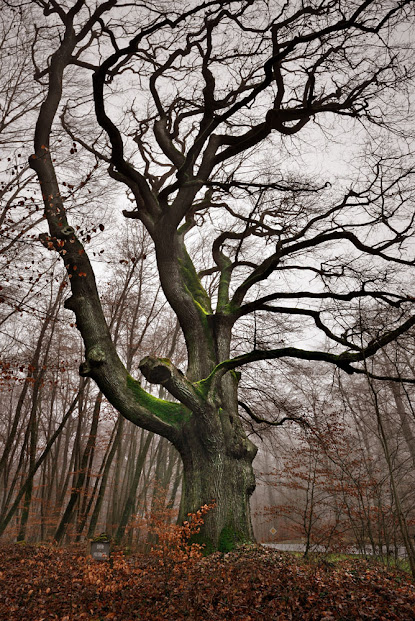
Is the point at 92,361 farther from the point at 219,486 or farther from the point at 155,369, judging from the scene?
the point at 219,486

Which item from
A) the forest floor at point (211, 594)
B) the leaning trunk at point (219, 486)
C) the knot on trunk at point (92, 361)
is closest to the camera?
the forest floor at point (211, 594)

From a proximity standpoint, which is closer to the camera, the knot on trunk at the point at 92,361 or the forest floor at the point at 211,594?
the forest floor at the point at 211,594

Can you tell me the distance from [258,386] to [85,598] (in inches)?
234

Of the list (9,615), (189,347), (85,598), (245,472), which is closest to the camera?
(9,615)

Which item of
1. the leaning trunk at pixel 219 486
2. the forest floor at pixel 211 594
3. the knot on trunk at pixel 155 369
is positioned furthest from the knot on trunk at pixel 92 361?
the forest floor at pixel 211 594

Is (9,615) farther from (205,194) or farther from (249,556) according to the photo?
(205,194)

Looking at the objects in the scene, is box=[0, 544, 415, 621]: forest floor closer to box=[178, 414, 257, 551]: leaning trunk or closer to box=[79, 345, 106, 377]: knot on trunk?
box=[178, 414, 257, 551]: leaning trunk

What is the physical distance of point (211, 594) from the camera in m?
3.08

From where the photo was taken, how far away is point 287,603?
9.48 feet

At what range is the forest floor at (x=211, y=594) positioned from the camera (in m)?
2.73

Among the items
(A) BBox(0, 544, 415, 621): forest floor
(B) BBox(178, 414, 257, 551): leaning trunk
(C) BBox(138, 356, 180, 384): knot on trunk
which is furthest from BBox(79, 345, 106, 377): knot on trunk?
(A) BBox(0, 544, 415, 621): forest floor

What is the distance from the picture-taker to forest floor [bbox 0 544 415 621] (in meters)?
2.73

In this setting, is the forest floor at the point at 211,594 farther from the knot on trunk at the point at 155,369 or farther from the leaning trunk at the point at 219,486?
the knot on trunk at the point at 155,369

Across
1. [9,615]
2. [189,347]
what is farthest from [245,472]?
[9,615]
